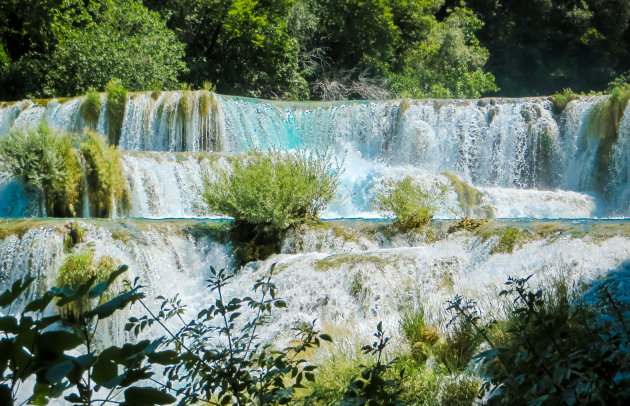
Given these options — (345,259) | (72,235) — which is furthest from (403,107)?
(72,235)

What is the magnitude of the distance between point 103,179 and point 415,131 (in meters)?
7.80

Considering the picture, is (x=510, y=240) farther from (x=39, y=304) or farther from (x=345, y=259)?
(x=39, y=304)

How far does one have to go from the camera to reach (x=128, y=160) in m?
11.8

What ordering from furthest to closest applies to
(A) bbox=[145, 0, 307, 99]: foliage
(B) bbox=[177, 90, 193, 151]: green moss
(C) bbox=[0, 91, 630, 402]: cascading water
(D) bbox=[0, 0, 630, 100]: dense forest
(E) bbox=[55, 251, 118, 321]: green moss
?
1. (A) bbox=[145, 0, 307, 99]: foliage
2. (D) bbox=[0, 0, 630, 100]: dense forest
3. (B) bbox=[177, 90, 193, 151]: green moss
4. (E) bbox=[55, 251, 118, 321]: green moss
5. (C) bbox=[0, 91, 630, 402]: cascading water

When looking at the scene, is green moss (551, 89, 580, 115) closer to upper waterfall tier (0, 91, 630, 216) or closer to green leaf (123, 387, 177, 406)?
upper waterfall tier (0, 91, 630, 216)

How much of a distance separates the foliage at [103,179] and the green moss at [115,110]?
4175 millimetres

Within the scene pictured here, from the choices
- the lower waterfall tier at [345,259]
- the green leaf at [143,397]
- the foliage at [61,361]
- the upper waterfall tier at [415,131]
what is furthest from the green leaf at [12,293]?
the upper waterfall tier at [415,131]

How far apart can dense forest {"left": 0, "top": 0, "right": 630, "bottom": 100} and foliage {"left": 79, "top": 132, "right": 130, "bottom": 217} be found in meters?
7.21

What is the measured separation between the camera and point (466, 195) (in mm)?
12617

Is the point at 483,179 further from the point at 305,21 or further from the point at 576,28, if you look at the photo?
the point at 576,28

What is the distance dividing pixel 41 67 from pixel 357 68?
10.8 meters

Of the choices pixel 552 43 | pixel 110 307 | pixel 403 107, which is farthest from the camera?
pixel 552 43

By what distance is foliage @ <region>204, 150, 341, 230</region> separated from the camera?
8.77 meters

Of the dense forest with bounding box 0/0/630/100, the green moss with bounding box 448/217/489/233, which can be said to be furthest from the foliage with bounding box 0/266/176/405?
the dense forest with bounding box 0/0/630/100
